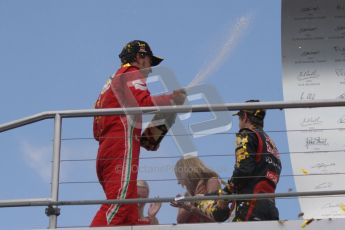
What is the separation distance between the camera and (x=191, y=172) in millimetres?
5969

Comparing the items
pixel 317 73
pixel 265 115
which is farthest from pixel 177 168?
pixel 317 73

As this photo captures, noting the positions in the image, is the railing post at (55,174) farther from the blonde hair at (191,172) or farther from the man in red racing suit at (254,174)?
the man in red racing suit at (254,174)

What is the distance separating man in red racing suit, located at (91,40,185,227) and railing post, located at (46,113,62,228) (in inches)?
10.1

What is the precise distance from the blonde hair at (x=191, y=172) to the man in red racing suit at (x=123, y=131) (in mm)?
308

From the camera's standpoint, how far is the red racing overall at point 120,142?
5754 mm

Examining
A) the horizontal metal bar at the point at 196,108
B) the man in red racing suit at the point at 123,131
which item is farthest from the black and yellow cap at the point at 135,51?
the horizontal metal bar at the point at 196,108

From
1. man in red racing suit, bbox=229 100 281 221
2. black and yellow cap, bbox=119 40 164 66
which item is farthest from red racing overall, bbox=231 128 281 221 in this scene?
black and yellow cap, bbox=119 40 164 66

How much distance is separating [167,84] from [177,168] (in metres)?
0.59

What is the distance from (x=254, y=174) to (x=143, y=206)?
801 mm
